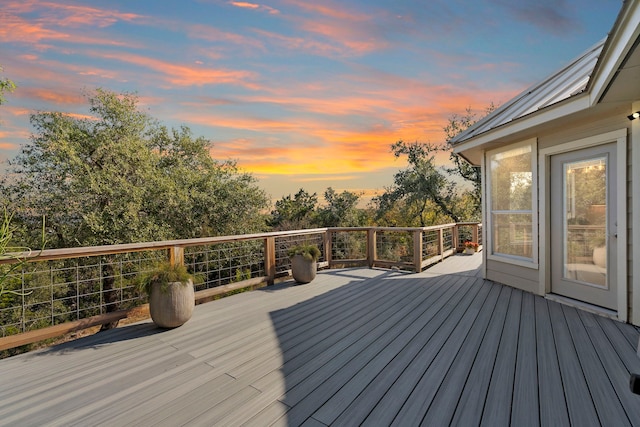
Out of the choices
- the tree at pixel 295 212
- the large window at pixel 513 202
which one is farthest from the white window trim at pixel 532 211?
the tree at pixel 295 212

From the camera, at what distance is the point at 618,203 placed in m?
3.14

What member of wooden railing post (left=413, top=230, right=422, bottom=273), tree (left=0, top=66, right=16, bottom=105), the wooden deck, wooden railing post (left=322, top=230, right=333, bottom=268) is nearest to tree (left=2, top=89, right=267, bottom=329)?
tree (left=0, top=66, right=16, bottom=105)

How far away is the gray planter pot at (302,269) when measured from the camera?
4.86 meters

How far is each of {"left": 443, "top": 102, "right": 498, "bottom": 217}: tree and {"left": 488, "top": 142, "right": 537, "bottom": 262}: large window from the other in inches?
321

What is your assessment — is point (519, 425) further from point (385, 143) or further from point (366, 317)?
point (385, 143)

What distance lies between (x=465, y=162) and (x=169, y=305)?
1266 cm

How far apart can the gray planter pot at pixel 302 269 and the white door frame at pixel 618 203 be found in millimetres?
3305

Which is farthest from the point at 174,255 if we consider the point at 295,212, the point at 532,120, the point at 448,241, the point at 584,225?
the point at 295,212

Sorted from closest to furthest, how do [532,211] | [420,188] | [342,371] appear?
1. [342,371]
2. [532,211]
3. [420,188]

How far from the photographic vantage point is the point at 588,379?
1.97 metres

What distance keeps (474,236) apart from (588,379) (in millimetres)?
7769

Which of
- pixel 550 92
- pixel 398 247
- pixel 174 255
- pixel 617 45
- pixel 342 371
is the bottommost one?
pixel 398 247

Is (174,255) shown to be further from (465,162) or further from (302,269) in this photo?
(465,162)

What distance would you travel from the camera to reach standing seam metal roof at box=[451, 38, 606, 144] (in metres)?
3.57
